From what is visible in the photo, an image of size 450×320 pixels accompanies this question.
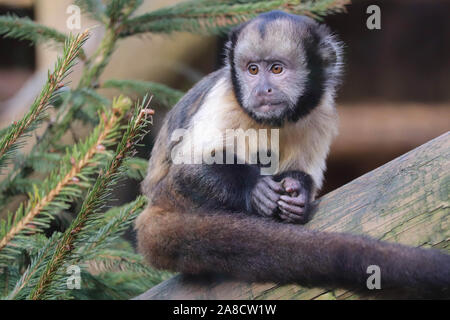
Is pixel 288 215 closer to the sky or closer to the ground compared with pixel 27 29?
closer to the ground

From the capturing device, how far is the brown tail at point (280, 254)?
6.43 feet

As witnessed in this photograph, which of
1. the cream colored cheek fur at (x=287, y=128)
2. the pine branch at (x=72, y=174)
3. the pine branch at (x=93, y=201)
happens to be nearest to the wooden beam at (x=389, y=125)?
the cream colored cheek fur at (x=287, y=128)

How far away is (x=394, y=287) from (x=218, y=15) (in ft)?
6.27

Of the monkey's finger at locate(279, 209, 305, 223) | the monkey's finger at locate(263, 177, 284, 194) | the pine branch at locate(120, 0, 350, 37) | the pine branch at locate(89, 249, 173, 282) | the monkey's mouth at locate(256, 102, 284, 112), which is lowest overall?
the pine branch at locate(89, 249, 173, 282)

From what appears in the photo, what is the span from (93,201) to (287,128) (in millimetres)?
1577

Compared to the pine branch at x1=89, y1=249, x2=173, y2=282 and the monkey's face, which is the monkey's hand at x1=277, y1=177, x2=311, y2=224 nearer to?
the monkey's face

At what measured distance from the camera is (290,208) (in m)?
2.48

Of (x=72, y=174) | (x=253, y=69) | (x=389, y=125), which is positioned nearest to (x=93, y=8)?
(x=253, y=69)

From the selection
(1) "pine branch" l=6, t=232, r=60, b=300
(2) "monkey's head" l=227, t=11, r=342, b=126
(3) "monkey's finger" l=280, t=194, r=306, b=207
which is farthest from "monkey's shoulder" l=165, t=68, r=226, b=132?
(1) "pine branch" l=6, t=232, r=60, b=300

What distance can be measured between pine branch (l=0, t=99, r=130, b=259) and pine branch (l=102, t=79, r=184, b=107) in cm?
183

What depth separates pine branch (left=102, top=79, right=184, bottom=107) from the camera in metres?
3.49

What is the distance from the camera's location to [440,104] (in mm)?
6391

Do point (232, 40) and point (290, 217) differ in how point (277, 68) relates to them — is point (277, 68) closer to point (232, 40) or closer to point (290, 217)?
point (232, 40)
